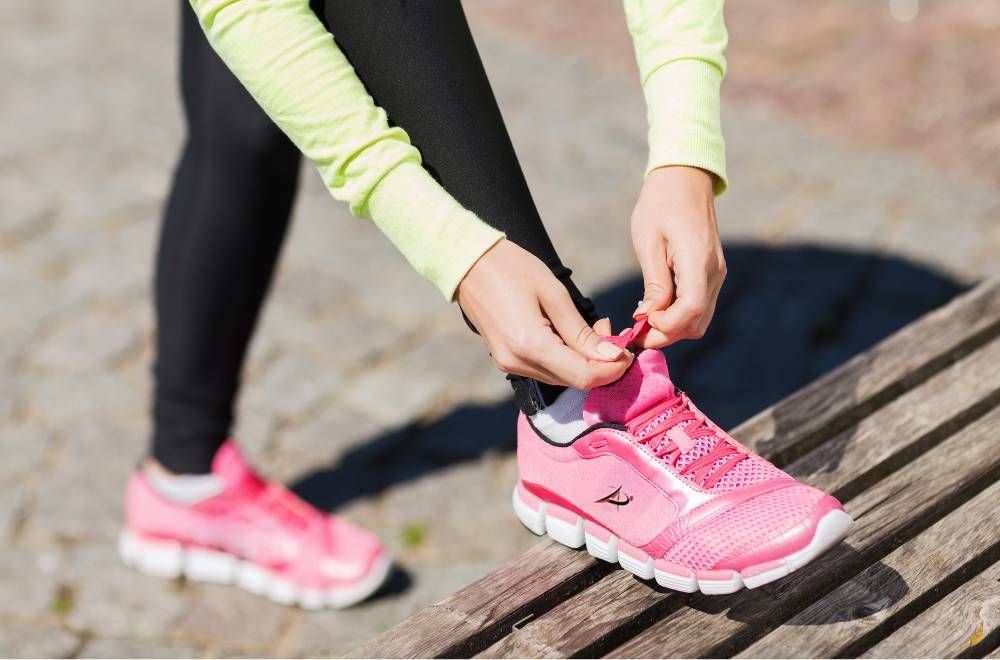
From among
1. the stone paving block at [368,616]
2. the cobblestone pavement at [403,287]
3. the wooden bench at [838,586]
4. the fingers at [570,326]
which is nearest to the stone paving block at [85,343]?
the cobblestone pavement at [403,287]

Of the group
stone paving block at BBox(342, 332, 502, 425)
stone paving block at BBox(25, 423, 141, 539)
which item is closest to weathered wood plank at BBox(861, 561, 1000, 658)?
stone paving block at BBox(342, 332, 502, 425)

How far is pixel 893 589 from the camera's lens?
4.59 ft

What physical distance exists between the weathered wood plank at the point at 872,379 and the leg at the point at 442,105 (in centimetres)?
39

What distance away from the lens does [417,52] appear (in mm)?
1501

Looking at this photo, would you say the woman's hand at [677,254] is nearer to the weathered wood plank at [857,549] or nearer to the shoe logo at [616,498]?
the shoe logo at [616,498]

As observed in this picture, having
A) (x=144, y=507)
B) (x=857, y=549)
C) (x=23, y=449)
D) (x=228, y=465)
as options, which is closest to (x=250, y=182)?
(x=228, y=465)

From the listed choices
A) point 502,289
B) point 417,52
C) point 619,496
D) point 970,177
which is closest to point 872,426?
point 619,496

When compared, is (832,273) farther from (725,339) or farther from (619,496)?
(619,496)

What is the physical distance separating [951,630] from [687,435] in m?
0.37

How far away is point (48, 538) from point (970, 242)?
2.35 meters

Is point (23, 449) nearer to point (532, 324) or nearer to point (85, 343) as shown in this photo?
point (85, 343)

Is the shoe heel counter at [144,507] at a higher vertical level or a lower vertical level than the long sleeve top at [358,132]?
lower

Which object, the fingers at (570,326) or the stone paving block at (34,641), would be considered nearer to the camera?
the fingers at (570,326)

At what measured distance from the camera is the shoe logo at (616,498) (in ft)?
4.75
